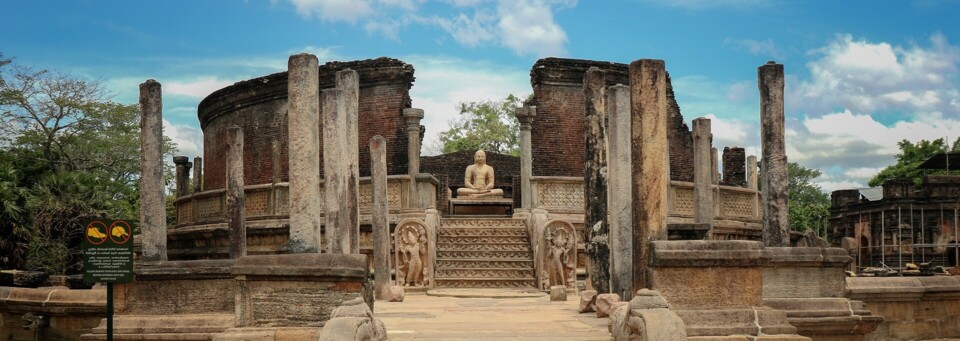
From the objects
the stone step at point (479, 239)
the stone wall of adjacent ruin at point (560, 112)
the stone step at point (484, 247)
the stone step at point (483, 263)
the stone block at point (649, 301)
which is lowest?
the stone step at point (483, 263)

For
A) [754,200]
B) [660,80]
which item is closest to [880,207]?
[754,200]

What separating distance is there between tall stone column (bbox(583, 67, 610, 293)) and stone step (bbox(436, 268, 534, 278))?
4724 mm

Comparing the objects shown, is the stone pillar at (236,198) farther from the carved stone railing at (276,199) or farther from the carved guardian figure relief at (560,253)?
the carved guardian figure relief at (560,253)

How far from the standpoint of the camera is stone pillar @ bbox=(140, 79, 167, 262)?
11.7 metres

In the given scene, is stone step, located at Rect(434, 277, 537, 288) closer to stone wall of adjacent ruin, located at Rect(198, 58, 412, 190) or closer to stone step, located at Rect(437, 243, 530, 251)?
stone step, located at Rect(437, 243, 530, 251)

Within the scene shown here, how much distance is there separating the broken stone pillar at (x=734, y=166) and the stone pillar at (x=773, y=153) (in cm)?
1780

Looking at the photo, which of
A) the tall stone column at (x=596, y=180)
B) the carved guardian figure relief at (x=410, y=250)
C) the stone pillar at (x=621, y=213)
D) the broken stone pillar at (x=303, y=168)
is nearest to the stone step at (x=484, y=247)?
the carved guardian figure relief at (x=410, y=250)

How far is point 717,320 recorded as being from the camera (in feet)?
28.8

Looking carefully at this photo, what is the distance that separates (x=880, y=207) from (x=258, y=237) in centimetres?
2248

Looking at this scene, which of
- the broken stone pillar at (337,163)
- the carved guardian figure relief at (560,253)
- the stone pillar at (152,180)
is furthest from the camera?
the carved guardian figure relief at (560,253)

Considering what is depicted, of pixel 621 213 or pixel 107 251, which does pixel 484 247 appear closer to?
pixel 621 213

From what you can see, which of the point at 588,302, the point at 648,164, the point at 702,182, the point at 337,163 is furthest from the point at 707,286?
the point at 702,182

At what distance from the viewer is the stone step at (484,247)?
18.8 m

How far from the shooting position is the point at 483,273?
17984 mm
